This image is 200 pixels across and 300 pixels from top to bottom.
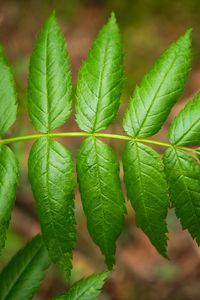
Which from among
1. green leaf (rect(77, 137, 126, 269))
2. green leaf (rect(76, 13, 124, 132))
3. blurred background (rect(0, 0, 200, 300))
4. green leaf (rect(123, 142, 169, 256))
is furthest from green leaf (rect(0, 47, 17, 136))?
blurred background (rect(0, 0, 200, 300))

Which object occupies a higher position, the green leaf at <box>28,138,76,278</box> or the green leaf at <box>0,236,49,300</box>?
the green leaf at <box>28,138,76,278</box>

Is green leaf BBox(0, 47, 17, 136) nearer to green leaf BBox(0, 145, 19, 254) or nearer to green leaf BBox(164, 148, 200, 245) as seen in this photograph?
green leaf BBox(0, 145, 19, 254)

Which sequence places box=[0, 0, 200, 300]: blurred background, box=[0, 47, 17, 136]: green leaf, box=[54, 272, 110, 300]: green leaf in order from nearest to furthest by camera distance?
box=[54, 272, 110, 300]: green leaf < box=[0, 47, 17, 136]: green leaf < box=[0, 0, 200, 300]: blurred background

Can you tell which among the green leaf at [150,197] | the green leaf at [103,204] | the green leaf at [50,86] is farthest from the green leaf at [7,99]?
the green leaf at [150,197]

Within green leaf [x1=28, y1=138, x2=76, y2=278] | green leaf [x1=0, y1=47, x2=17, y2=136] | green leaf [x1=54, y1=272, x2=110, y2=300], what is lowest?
green leaf [x1=54, y1=272, x2=110, y2=300]

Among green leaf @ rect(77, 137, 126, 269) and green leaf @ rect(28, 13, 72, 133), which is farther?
green leaf @ rect(28, 13, 72, 133)

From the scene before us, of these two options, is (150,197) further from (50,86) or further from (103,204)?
(50,86)

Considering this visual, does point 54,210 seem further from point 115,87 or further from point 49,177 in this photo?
point 115,87
